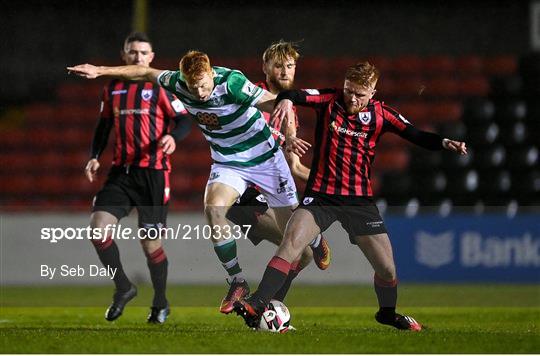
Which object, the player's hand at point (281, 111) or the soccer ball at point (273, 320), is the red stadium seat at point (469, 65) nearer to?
the soccer ball at point (273, 320)

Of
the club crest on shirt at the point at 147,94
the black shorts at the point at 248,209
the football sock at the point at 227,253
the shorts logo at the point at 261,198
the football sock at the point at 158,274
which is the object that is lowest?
the football sock at the point at 158,274

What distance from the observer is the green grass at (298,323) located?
236 inches

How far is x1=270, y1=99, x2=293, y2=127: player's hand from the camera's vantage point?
20.5 ft

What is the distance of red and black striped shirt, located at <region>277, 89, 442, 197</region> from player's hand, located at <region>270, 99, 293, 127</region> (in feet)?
1.19

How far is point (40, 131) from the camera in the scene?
15.1m

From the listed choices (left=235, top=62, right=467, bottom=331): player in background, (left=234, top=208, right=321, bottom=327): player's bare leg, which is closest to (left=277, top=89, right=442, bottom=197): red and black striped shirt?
(left=235, top=62, right=467, bottom=331): player in background

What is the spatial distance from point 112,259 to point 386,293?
77.6 inches

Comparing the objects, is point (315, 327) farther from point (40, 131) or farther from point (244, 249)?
point (40, 131)

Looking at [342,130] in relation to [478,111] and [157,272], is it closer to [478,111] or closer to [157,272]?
[157,272]

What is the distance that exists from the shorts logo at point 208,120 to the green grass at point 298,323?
4.30ft

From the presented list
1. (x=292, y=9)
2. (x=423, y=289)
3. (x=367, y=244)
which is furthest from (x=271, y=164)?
(x=292, y=9)

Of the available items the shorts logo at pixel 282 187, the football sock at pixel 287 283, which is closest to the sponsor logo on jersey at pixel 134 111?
the shorts logo at pixel 282 187

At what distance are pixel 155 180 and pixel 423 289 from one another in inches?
165

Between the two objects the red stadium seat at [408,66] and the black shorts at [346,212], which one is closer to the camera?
the black shorts at [346,212]
